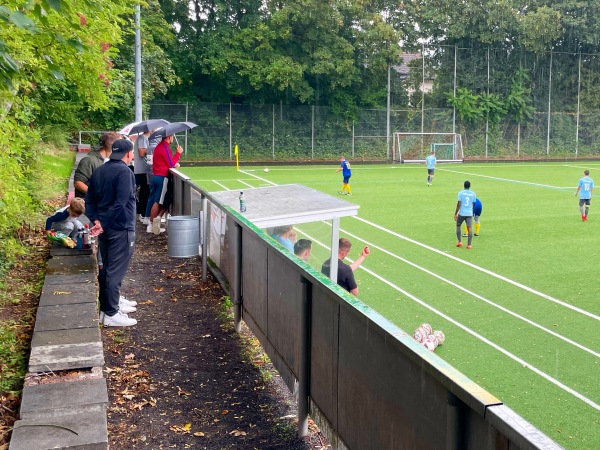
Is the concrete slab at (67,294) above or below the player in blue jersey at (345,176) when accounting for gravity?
below

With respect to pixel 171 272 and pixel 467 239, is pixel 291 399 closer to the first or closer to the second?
pixel 171 272

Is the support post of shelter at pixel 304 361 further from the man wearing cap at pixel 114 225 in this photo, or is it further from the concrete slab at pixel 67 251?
the concrete slab at pixel 67 251

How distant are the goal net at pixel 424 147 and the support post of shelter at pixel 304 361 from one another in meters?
45.3

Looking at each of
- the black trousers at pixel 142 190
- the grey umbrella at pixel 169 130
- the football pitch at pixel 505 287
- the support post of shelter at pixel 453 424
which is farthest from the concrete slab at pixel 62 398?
the black trousers at pixel 142 190

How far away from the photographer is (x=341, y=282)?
29.9ft

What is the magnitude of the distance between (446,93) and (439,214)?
106 feet

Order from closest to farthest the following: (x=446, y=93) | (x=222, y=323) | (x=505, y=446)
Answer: (x=505, y=446) → (x=222, y=323) → (x=446, y=93)

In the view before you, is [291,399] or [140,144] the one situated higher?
[140,144]

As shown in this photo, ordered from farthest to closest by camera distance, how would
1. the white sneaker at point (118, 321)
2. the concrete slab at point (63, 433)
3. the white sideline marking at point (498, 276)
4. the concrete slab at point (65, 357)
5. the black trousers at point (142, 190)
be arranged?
the black trousers at point (142, 190) < the white sideline marking at point (498, 276) < the white sneaker at point (118, 321) < the concrete slab at point (65, 357) < the concrete slab at point (63, 433)

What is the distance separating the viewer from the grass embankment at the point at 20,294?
5.95m

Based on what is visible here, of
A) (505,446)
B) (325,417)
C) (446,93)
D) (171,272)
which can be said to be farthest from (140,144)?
(446,93)

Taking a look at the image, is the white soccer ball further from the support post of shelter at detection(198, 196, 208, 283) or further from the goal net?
the goal net

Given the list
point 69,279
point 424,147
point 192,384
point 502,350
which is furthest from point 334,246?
point 424,147

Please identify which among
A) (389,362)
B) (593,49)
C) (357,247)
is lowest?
(357,247)
